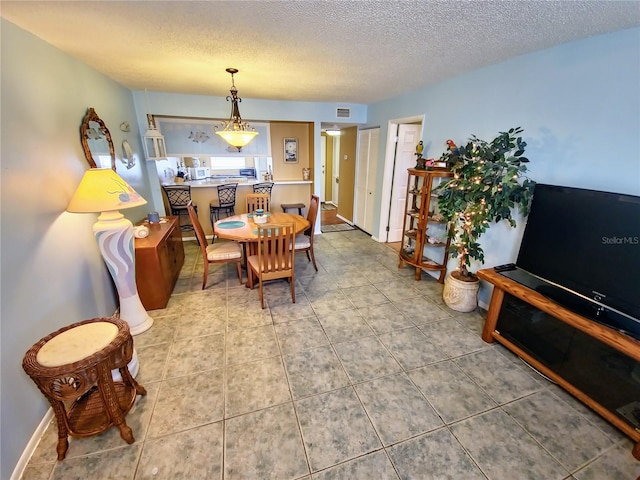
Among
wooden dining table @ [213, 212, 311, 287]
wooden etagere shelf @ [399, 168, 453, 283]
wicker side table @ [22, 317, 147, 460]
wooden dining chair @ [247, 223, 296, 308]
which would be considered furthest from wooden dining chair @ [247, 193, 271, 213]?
wicker side table @ [22, 317, 147, 460]

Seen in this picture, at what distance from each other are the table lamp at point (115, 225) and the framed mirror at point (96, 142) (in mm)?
538

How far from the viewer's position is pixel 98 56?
7.87 feet

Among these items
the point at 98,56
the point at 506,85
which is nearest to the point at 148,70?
the point at 98,56

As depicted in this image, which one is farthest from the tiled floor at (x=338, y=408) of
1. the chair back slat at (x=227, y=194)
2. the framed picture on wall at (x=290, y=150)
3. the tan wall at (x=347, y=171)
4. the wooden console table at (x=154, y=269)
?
the framed picture on wall at (x=290, y=150)

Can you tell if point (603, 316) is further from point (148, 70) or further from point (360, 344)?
point (148, 70)

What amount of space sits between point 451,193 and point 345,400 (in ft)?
7.21

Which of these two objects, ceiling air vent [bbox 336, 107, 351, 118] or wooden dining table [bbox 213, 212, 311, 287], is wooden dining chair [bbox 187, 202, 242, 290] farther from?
ceiling air vent [bbox 336, 107, 351, 118]

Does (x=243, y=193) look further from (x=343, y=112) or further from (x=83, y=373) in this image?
(x=83, y=373)

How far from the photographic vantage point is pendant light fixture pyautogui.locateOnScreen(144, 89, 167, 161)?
3961 millimetres

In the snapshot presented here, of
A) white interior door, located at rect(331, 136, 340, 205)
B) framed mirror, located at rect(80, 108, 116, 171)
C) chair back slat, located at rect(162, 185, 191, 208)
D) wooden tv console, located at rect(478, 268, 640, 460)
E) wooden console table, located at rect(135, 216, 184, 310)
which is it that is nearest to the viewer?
wooden tv console, located at rect(478, 268, 640, 460)

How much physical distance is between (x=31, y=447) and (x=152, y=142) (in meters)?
4.02

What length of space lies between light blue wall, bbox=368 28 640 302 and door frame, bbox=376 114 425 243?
4.23 feet

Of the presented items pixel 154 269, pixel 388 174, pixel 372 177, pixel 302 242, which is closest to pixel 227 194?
pixel 302 242

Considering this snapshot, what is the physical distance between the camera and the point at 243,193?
546 cm
